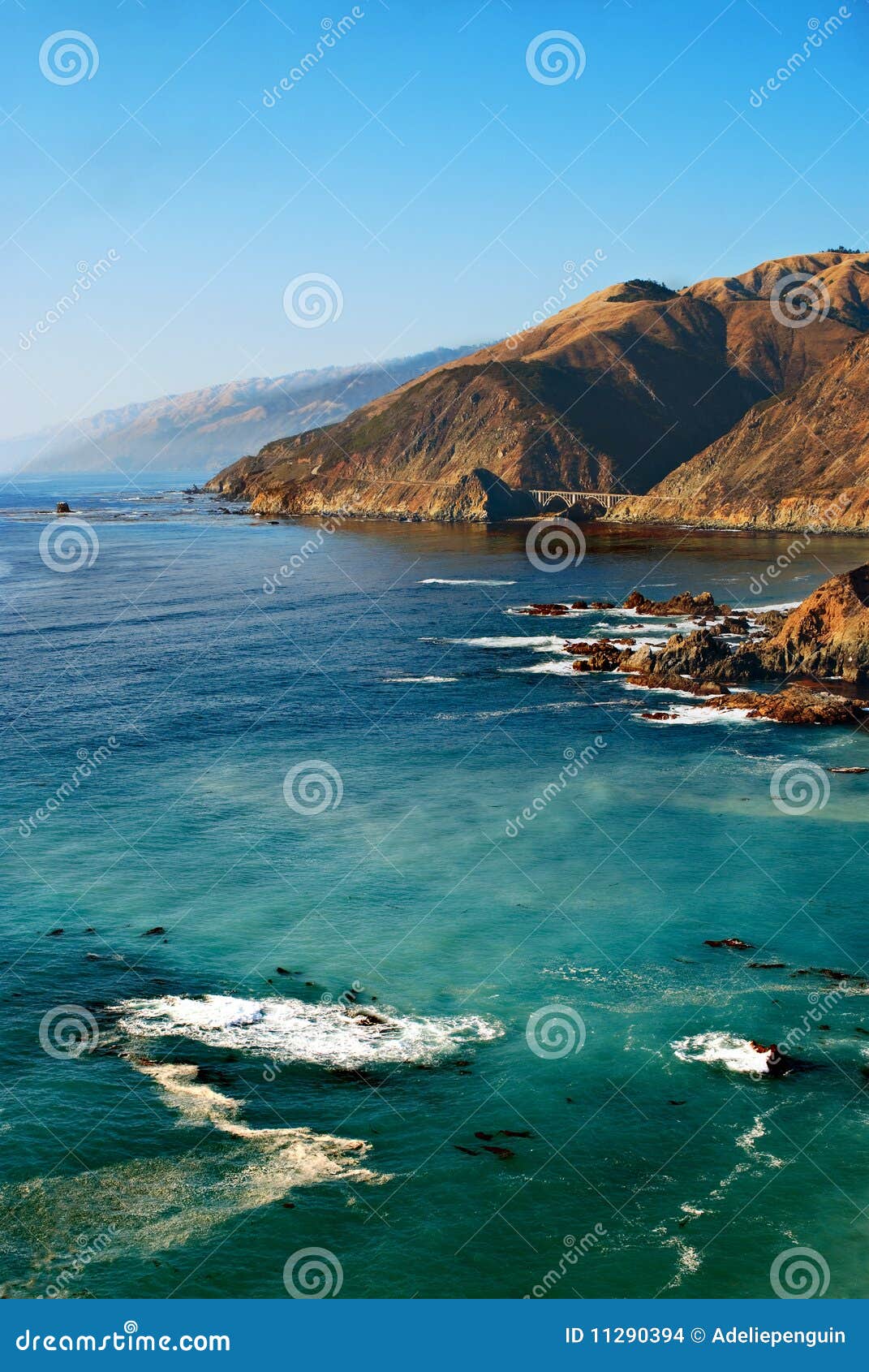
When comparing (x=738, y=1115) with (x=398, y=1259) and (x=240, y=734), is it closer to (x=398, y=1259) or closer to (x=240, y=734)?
(x=398, y=1259)

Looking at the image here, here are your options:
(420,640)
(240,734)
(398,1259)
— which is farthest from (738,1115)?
(420,640)

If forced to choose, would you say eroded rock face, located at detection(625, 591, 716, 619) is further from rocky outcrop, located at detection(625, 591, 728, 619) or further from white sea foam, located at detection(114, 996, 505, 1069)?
white sea foam, located at detection(114, 996, 505, 1069)

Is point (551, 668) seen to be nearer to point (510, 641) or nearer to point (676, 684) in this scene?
point (676, 684)

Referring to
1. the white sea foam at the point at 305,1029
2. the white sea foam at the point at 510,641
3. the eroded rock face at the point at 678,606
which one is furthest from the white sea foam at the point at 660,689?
the white sea foam at the point at 305,1029

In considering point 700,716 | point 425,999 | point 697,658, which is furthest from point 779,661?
point 425,999

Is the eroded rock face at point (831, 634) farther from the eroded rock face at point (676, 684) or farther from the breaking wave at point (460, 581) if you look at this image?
the breaking wave at point (460, 581)

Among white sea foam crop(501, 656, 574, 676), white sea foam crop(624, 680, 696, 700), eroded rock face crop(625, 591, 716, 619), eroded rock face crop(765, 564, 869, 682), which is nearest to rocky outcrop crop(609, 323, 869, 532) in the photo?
eroded rock face crop(625, 591, 716, 619)
